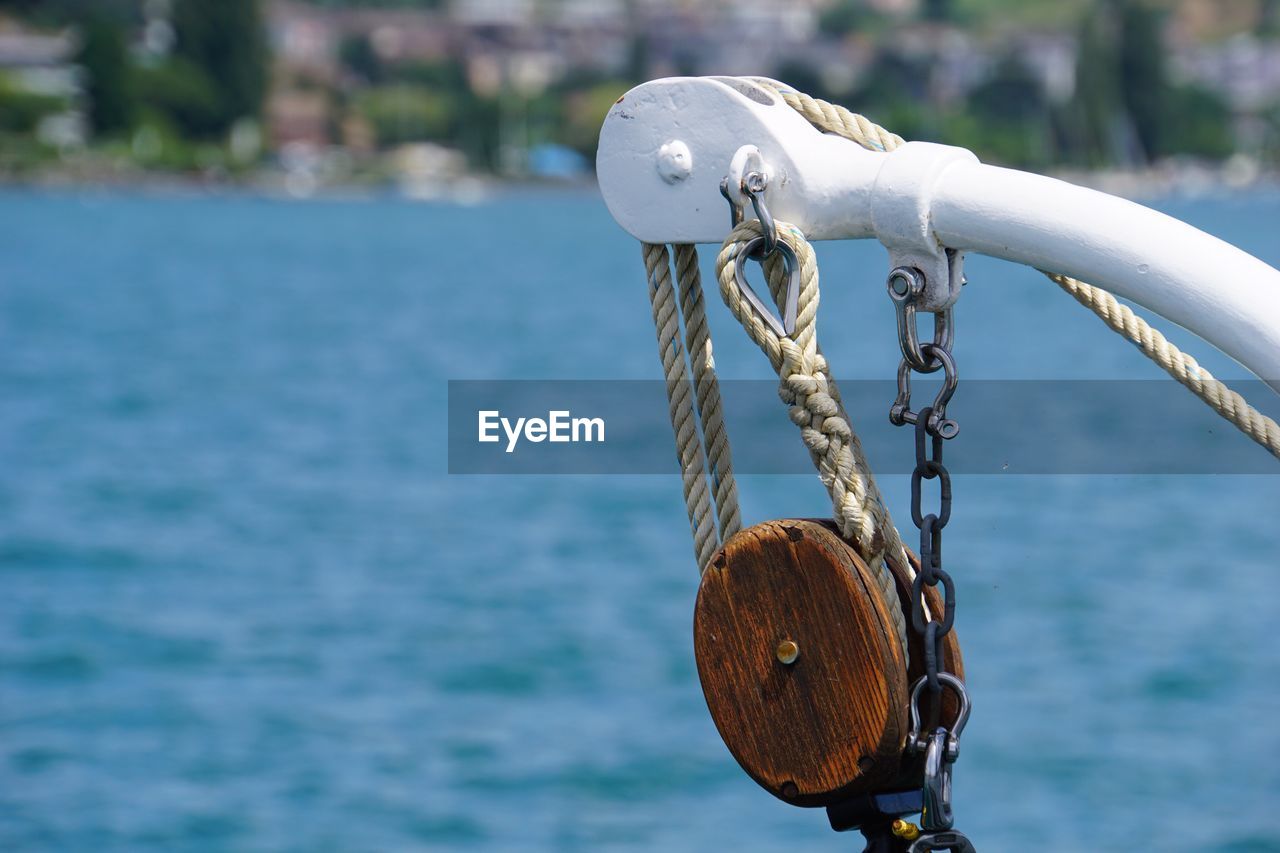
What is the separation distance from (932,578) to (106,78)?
129m

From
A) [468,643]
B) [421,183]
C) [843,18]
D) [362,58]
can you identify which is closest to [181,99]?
[421,183]

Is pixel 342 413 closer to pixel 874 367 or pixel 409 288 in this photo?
pixel 874 367

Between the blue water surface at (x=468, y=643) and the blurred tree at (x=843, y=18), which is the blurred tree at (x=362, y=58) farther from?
the blue water surface at (x=468, y=643)

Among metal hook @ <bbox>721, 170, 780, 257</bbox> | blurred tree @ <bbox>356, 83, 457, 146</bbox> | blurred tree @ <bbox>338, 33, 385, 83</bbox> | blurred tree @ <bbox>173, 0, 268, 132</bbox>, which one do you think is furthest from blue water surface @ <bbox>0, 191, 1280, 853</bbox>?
blurred tree @ <bbox>338, 33, 385, 83</bbox>

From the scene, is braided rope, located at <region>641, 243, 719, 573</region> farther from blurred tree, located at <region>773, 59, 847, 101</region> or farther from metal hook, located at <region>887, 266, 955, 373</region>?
blurred tree, located at <region>773, 59, 847, 101</region>

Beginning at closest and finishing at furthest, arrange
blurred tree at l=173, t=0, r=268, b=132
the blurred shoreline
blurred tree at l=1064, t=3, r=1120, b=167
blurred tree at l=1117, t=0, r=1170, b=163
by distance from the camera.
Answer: blurred tree at l=1064, t=3, r=1120, b=167, blurred tree at l=173, t=0, r=268, b=132, blurred tree at l=1117, t=0, r=1170, b=163, the blurred shoreline

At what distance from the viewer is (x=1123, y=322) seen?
201cm

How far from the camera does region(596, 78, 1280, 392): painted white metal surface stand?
5.55 feet

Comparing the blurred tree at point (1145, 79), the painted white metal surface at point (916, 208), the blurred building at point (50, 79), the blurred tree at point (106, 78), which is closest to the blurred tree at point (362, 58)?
the blurred building at point (50, 79)

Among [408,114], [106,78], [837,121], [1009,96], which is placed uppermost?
[408,114]

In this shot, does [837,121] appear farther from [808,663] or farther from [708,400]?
[808,663]

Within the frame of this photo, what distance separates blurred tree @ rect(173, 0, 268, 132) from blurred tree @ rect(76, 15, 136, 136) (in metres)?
4.62

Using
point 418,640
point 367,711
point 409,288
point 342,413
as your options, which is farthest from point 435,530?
point 409,288

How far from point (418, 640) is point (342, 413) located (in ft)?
50.2
